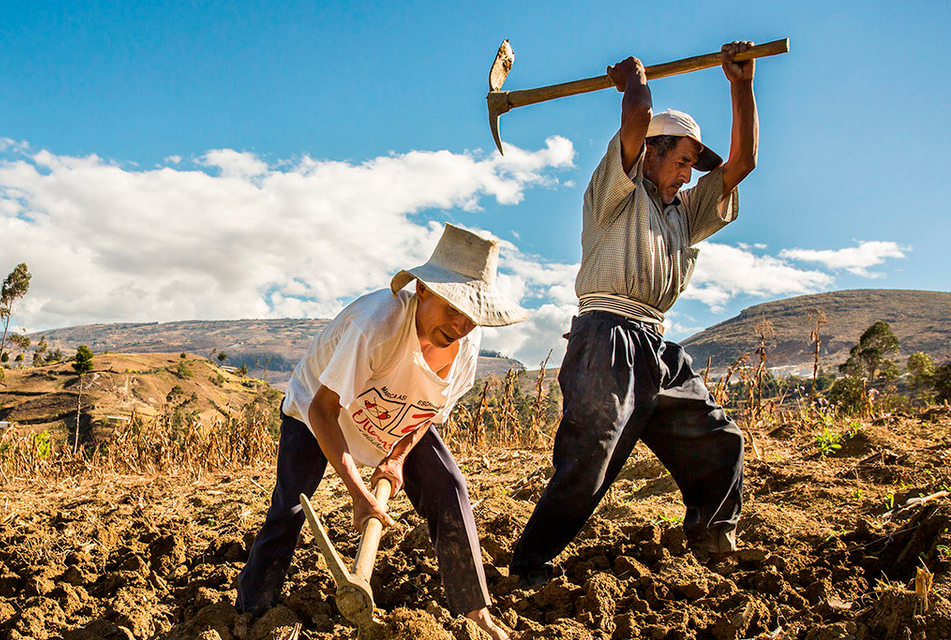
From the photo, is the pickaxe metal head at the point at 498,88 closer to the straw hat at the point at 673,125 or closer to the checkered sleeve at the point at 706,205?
the straw hat at the point at 673,125

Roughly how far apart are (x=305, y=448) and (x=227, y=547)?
1268 millimetres

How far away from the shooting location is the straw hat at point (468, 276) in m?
2.13

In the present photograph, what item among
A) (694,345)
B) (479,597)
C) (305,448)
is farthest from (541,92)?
(694,345)

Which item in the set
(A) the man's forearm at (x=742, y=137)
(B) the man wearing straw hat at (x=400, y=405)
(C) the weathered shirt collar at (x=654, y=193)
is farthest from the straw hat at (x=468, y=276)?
(A) the man's forearm at (x=742, y=137)

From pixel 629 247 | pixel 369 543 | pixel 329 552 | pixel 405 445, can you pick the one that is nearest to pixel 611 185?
pixel 629 247

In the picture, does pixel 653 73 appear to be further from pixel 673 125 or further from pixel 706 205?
A: pixel 706 205

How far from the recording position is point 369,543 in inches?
79.4

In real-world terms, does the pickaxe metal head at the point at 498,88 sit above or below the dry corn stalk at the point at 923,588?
above

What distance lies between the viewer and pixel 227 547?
11.1 feet

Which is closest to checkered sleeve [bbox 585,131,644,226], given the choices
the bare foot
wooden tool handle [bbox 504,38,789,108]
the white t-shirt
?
wooden tool handle [bbox 504,38,789,108]

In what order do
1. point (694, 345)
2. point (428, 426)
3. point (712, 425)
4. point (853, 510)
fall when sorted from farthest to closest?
point (694, 345) < point (853, 510) < point (712, 425) < point (428, 426)

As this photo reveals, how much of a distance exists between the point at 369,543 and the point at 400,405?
53 centimetres

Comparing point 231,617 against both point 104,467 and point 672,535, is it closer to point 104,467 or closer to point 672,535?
point 672,535

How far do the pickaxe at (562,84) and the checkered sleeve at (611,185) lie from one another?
15.4 inches
